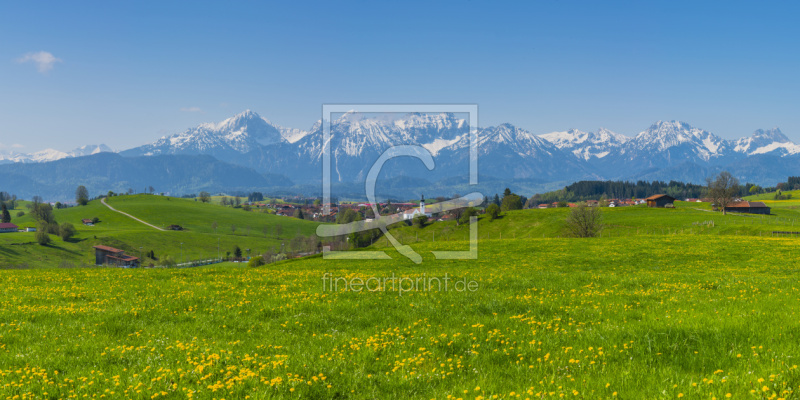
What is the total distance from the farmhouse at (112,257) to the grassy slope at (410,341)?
200223 mm

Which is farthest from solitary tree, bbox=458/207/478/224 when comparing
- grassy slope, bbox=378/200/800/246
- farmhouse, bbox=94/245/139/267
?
farmhouse, bbox=94/245/139/267

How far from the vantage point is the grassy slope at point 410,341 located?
8.15 m

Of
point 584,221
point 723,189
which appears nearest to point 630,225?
point 723,189

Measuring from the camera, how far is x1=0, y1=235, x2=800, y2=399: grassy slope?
26.7 ft

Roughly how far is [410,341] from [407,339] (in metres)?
0.18

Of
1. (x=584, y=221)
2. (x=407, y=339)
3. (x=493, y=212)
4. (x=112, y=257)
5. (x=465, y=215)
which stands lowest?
(x=112, y=257)

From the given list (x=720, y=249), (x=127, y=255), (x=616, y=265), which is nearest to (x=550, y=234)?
(x=720, y=249)

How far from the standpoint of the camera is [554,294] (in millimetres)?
16734

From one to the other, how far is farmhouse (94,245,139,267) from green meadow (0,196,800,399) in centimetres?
19815

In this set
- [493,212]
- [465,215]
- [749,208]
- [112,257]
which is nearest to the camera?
[749,208]

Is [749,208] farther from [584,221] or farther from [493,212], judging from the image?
[584,221]

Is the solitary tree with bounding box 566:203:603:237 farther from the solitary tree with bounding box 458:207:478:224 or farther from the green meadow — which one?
the solitary tree with bounding box 458:207:478:224

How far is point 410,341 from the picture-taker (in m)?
11.0

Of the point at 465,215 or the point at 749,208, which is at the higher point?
the point at 749,208
